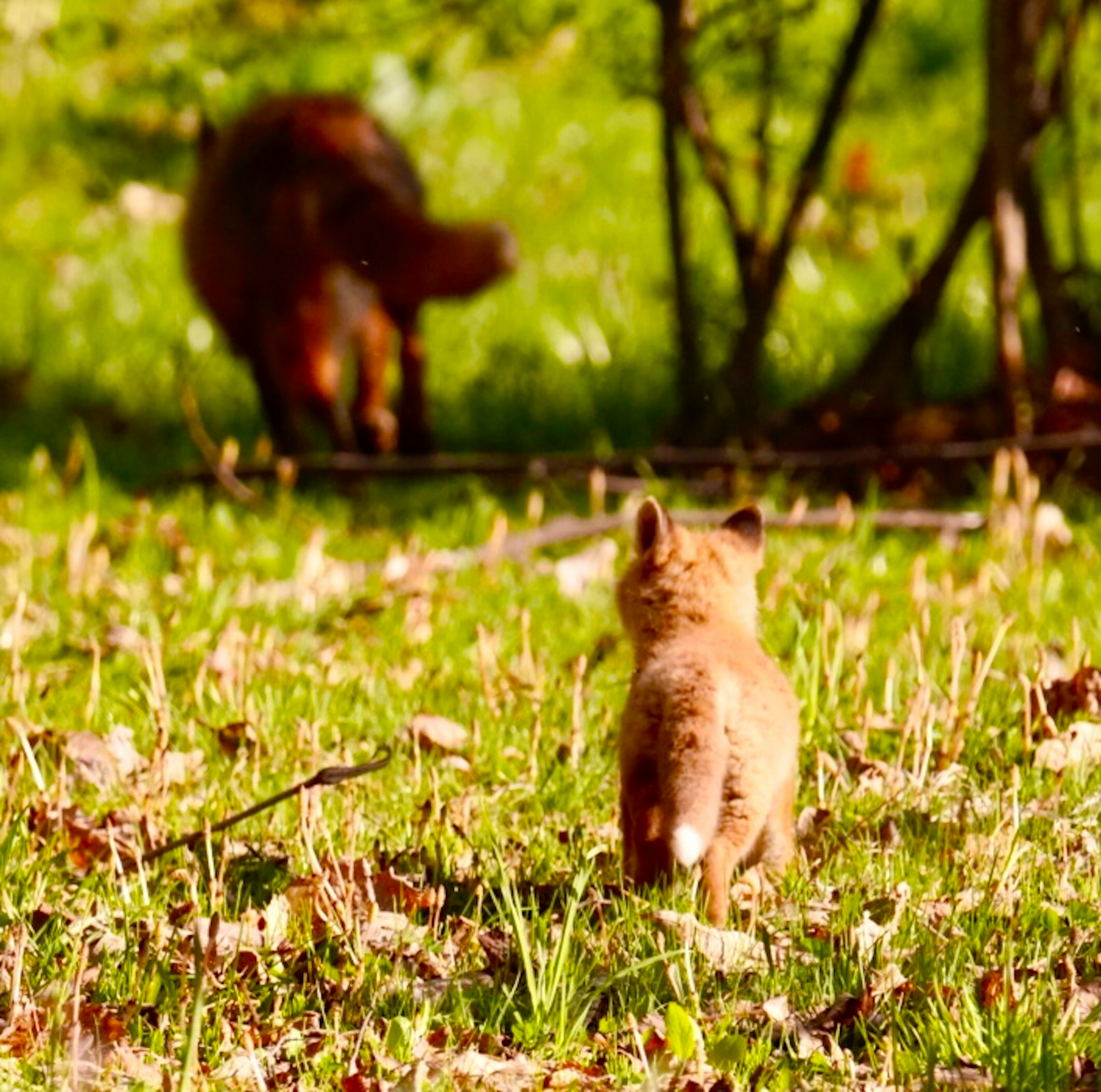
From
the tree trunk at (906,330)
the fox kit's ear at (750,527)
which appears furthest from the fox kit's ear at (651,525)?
the tree trunk at (906,330)

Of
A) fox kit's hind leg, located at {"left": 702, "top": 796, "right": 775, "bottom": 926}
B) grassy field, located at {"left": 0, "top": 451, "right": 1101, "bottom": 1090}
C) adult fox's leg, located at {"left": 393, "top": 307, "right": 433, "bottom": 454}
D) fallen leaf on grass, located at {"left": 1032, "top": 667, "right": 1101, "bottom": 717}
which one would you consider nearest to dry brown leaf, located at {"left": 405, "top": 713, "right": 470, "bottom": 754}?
grassy field, located at {"left": 0, "top": 451, "right": 1101, "bottom": 1090}

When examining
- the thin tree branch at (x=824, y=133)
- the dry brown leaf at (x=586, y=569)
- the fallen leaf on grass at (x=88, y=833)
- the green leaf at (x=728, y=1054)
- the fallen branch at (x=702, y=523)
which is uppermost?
the thin tree branch at (x=824, y=133)

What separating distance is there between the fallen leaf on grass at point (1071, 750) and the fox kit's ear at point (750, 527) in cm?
71

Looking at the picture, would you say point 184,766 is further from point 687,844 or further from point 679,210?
point 679,210

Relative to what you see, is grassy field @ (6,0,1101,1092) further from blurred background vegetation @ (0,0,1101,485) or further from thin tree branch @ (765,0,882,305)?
thin tree branch @ (765,0,882,305)

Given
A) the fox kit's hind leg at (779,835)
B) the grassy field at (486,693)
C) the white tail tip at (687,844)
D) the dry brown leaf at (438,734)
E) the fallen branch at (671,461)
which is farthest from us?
the fallen branch at (671,461)

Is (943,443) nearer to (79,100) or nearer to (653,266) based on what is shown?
(653,266)

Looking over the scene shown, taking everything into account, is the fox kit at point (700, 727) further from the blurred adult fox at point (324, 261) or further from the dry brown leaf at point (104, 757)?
the blurred adult fox at point (324, 261)

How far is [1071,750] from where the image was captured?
3.87 m

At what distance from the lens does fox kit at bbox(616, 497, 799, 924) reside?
10.0 ft

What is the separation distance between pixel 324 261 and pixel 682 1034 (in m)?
5.29

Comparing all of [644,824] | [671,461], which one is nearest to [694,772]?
[644,824]

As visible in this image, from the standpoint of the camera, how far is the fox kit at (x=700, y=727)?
3.06m

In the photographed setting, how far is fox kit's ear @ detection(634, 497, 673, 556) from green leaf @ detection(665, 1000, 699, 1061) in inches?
39.0
